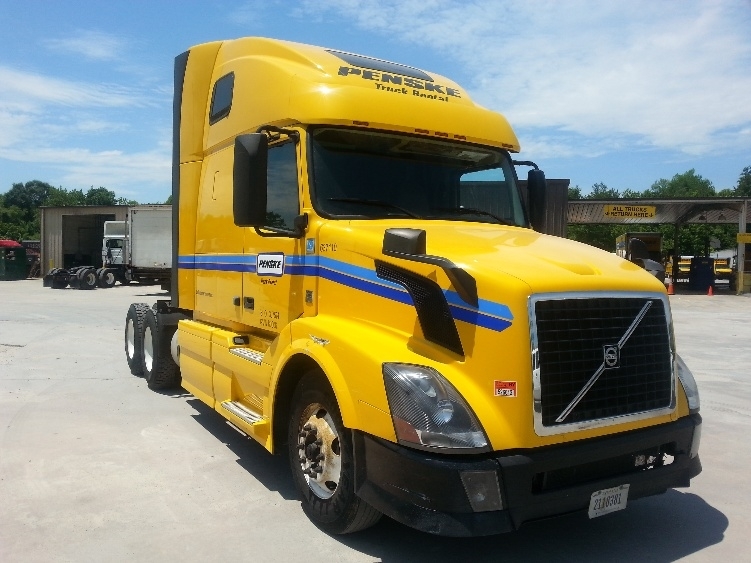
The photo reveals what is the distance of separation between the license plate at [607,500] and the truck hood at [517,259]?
110 centimetres

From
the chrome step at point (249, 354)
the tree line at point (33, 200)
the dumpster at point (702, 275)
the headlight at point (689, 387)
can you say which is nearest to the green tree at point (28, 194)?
the tree line at point (33, 200)

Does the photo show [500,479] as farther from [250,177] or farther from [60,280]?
[60,280]

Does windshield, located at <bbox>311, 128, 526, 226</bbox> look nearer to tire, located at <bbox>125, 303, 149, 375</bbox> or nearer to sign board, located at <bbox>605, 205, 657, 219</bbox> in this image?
tire, located at <bbox>125, 303, 149, 375</bbox>

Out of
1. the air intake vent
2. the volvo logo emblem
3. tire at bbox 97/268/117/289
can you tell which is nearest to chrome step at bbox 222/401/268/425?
the air intake vent

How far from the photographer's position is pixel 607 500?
3.64 m

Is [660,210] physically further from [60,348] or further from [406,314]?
[406,314]

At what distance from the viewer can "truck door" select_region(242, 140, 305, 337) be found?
15.6ft

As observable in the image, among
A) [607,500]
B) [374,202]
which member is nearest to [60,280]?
[374,202]

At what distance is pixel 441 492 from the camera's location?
3.32 m

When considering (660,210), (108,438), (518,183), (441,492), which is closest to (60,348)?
(108,438)

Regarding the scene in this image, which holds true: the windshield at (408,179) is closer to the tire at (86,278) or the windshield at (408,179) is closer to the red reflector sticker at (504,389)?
the red reflector sticker at (504,389)

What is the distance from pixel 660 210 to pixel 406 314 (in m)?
31.2

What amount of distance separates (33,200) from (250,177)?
134221 millimetres

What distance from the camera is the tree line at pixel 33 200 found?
95375mm
